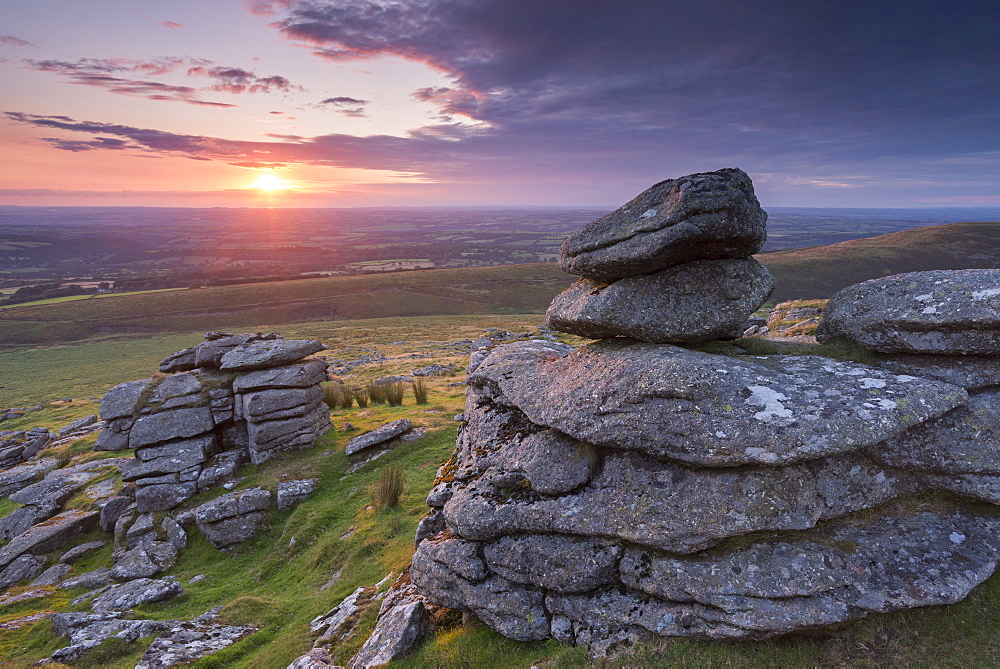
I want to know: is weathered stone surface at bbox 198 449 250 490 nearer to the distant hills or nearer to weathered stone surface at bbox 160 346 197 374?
weathered stone surface at bbox 160 346 197 374

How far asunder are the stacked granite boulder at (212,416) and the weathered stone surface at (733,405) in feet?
61.1

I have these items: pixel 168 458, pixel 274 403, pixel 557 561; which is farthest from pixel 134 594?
Answer: pixel 557 561

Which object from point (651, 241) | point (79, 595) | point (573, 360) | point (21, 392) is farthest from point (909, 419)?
point (21, 392)

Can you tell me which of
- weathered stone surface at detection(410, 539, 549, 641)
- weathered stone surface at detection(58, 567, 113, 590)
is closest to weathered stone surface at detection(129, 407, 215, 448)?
weathered stone surface at detection(58, 567, 113, 590)

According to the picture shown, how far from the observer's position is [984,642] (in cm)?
780

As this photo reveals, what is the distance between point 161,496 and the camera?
21875mm

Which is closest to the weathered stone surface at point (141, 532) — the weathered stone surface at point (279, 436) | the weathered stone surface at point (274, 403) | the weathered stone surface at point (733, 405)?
the weathered stone surface at point (279, 436)

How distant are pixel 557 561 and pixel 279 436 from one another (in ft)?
65.3

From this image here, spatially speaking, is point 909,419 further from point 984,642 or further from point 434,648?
point 434,648

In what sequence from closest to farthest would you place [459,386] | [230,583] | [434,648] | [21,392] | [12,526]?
[434,648]
[230,583]
[12,526]
[459,386]
[21,392]

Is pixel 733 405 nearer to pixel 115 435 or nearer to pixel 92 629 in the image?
pixel 92 629

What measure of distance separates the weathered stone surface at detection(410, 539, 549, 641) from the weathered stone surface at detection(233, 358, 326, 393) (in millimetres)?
16818

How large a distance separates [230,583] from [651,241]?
1959 centimetres

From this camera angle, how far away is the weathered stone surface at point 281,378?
82.3ft
